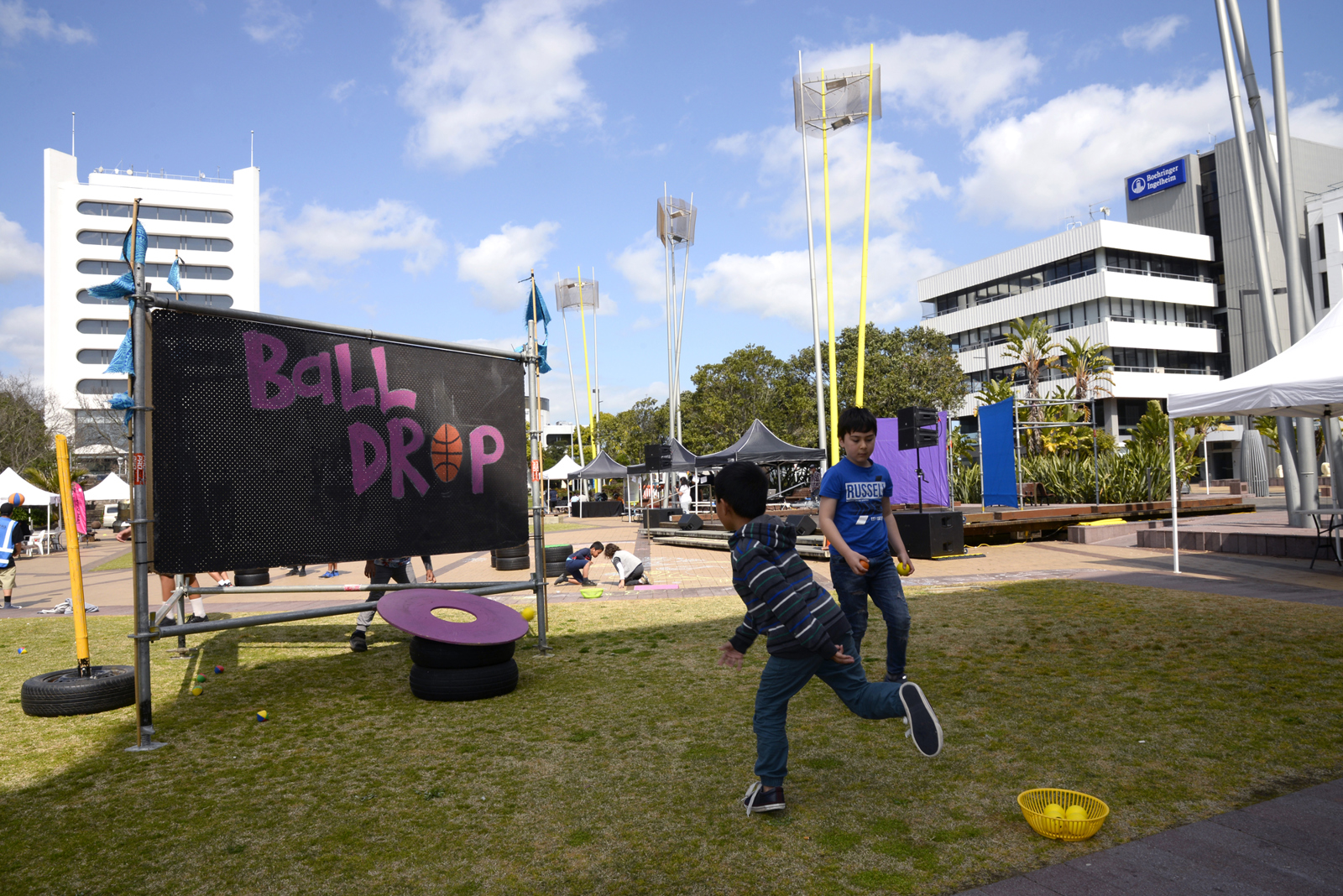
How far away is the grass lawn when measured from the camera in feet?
10.4

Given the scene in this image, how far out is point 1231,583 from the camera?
1084 cm

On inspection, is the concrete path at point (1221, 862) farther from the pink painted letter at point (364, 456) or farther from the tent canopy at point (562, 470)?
the tent canopy at point (562, 470)

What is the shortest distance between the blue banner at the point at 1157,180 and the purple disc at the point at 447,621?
6621 cm

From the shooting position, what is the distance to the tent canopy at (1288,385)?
9594mm

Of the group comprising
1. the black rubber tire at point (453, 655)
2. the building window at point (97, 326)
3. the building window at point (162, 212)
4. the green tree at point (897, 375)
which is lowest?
the black rubber tire at point (453, 655)

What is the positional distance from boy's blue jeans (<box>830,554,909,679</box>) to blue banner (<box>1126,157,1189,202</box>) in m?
65.5

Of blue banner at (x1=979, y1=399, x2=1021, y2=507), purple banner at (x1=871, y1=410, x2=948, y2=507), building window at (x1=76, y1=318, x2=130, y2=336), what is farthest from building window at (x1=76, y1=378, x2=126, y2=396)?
blue banner at (x1=979, y1=399, x2=1021, y2=507)

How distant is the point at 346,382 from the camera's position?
630 centimetres

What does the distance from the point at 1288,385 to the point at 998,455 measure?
10256 mm

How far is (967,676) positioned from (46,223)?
8815 cm

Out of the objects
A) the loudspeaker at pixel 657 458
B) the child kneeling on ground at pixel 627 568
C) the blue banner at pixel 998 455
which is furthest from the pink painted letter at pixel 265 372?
the loudspeaker at pixel 657 458

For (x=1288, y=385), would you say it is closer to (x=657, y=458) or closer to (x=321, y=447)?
(x=321, y=447)

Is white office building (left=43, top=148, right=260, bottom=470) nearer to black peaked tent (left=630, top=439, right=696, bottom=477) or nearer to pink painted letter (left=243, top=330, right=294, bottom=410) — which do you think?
black peaked tent (left=630, top=439, right=696, bottom=477)

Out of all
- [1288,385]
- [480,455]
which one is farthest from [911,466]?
[480,455]
